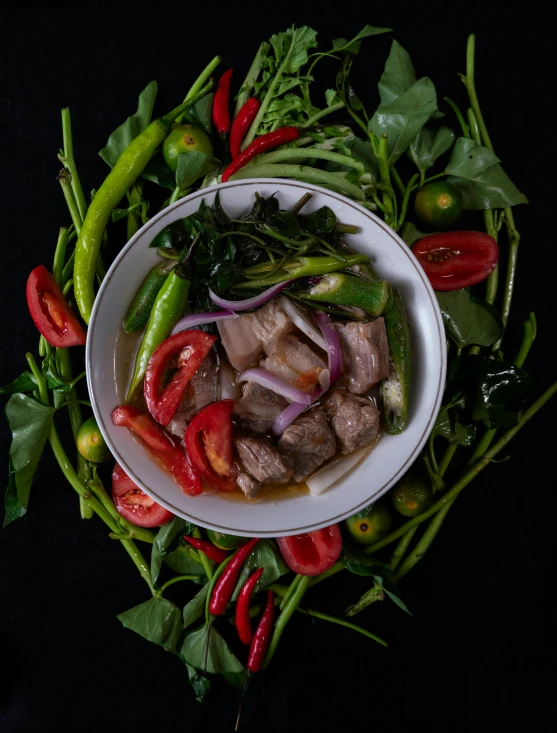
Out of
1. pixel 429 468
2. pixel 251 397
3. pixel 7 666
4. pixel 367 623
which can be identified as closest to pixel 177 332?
pixel 251 397

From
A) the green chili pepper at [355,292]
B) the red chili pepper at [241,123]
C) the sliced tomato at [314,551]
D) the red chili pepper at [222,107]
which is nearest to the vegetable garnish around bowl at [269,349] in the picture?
the green chili pepper at [355,292]

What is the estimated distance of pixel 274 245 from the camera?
2.88 m

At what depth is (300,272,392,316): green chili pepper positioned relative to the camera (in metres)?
2.84

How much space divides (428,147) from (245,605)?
260 cm

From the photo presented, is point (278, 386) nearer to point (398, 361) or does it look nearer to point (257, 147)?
point (398, 361)

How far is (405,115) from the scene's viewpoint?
3.24 metres

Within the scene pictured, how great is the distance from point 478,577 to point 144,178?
2.84m

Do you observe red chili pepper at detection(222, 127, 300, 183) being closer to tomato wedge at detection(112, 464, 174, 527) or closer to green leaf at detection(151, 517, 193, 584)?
tomato wedge at detection(112, 464, 174, 527)

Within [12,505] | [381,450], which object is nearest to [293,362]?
[381,450]

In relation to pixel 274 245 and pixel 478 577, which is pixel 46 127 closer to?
pixel 274 245

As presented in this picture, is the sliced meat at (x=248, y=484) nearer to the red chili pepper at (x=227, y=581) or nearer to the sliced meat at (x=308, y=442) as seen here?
the sliced meat at (x=308, y=442)

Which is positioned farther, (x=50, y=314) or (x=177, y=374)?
(x=50, y=314)

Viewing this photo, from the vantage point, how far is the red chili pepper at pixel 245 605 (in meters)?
3.26

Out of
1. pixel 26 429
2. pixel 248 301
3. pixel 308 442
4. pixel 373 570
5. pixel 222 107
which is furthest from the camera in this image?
pixel 222 107
